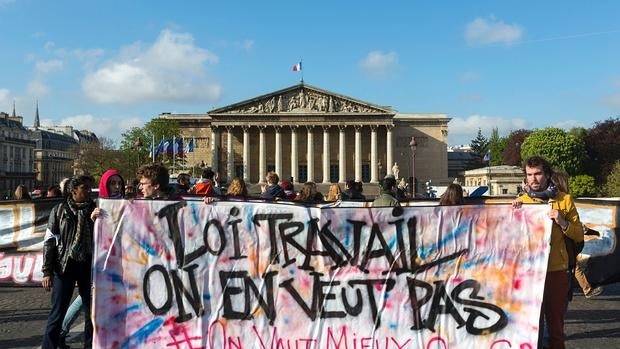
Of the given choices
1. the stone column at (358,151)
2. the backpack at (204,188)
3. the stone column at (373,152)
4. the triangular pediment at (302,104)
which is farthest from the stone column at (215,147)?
the backpack at (204,188)

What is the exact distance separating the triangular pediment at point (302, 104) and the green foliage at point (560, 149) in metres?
20.1

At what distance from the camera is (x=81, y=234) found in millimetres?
6098

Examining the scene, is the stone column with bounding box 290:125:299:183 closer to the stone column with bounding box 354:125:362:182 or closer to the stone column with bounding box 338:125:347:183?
the stone column with bounding box 338:125:347:183

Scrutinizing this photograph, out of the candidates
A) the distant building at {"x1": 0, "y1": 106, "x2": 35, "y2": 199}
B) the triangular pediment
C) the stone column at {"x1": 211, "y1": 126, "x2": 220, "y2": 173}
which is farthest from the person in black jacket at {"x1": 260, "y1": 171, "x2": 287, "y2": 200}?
the distant building at {"x1": 0, "y1": 106, "x2": 35, "y2": 199}

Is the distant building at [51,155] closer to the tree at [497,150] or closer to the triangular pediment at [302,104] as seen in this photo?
the triangular pediment at [302,104]

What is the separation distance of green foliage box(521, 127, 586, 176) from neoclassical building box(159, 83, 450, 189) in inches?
650

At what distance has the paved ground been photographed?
6977mm

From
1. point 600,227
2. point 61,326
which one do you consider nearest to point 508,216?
point 61,326

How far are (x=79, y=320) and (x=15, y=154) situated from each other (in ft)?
395

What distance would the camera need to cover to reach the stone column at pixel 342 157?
278ft

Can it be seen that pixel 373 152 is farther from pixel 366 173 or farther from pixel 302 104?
pixel 302 104

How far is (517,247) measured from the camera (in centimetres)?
547

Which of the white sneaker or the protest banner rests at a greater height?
the protest banner

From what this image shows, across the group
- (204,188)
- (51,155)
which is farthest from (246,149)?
(204,188)
